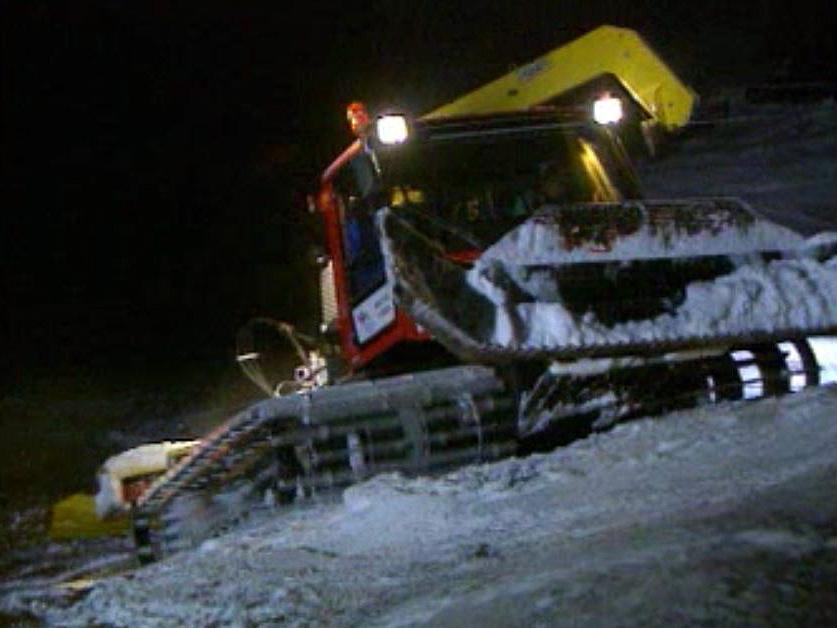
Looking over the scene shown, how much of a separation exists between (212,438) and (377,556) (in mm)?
2449

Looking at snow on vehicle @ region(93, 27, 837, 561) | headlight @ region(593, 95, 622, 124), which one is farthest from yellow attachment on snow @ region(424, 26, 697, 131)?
snow on vehicle @ region(93, 27, 837, 561)

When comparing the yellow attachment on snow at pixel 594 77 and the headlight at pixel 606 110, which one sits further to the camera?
the yellow attachment on snow at pixel 594 77

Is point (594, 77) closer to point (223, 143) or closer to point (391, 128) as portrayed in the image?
point (391, 128)

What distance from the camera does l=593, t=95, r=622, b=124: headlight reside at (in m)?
7.95

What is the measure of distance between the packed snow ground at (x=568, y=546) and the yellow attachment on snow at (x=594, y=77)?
684 cm

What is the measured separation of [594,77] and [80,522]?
6988 millimetres

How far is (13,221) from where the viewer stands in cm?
3309

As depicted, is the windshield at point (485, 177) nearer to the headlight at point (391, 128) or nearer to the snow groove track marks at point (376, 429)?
the headlight at point (391, 128)

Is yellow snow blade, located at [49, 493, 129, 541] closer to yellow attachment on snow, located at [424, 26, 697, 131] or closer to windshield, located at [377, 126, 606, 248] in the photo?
windshield, located at [377, 126, 606, 248]

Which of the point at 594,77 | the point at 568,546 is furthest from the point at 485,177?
the point at 594,77

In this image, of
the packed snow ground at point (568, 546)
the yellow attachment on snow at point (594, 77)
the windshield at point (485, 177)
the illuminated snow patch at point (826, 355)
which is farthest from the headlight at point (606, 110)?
the yellow attachment on snow at point (594, 77)

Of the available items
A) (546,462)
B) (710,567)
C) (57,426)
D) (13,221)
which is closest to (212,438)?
(546,462)

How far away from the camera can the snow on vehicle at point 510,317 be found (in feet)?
20.6

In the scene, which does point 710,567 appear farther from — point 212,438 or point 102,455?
point 102,455
